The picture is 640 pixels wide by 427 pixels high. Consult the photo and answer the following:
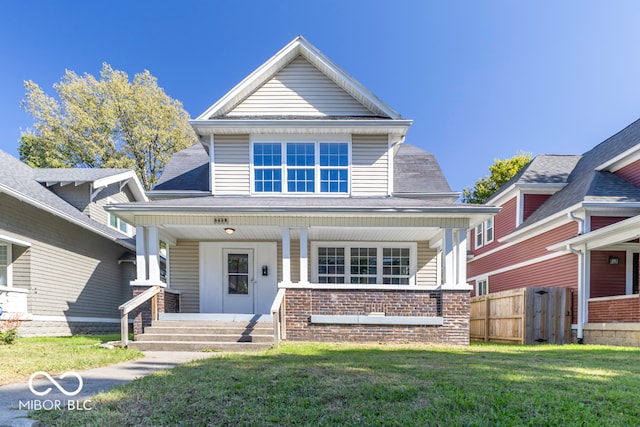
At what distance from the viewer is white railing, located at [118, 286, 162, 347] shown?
7.36m

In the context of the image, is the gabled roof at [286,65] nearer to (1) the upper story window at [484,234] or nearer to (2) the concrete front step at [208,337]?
(2) the concrete front step at [208,337]

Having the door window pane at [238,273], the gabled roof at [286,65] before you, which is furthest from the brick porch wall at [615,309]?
the door window pane at [238,273]

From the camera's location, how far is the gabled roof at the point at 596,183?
1063 cm

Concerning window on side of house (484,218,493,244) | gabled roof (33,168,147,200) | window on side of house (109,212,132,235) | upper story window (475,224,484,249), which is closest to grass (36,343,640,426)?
gabled roof (33,168,147,200)

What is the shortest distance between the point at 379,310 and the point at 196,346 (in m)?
4.10

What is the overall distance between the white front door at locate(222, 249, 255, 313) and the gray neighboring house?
4096 millimetres

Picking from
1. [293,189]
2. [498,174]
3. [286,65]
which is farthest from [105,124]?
[498,174]

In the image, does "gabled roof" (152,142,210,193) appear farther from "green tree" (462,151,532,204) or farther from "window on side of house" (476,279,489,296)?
"green tree" (462,151,532,204)

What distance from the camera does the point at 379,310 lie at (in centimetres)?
884

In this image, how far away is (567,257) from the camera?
1116 cm

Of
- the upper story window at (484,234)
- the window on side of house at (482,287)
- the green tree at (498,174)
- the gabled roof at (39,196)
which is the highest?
the green tree at (498,174)

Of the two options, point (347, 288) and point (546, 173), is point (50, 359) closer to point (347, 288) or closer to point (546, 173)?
point (347, 288)

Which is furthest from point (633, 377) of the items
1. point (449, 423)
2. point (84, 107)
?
point (84, 107)

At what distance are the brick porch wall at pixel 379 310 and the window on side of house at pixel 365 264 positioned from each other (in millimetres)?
2336
